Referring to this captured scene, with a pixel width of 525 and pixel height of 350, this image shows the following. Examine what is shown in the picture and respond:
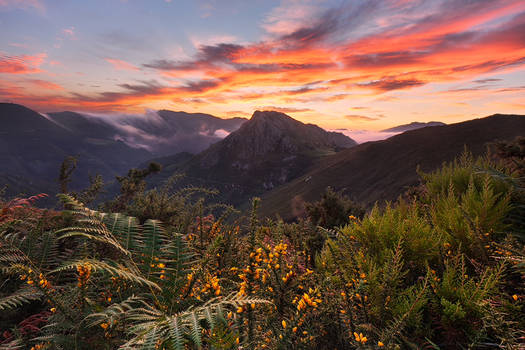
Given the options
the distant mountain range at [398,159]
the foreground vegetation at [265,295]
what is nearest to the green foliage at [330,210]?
the foreground vegetation at [265,295]

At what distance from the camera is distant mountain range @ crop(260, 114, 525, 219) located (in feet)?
245

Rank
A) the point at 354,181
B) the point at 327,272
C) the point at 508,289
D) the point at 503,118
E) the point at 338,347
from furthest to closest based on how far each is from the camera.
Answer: the point at 354,181
the point at 503,118
the point at 327,272
the point at 508,289
the point at 338,347

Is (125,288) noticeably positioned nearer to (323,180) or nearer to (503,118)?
(323,180)

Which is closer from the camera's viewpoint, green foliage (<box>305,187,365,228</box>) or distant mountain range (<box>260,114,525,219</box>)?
green foliage (<box>305,187,365,228</box>)

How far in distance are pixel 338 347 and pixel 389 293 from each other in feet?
1.79

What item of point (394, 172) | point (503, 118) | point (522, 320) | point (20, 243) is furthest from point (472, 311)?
point (503, 118)

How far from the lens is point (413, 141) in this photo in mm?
97562

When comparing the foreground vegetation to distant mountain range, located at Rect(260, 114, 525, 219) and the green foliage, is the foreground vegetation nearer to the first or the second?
the green foliage

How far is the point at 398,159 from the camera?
92.4 meters

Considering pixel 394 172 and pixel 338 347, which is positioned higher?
pixel 338 347

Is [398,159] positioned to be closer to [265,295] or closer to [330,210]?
[330,210]

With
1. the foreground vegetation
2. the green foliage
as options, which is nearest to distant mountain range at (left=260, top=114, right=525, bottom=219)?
the green foliage

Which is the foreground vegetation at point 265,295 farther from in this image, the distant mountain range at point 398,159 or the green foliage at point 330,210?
the distant mountain range at point 398,159

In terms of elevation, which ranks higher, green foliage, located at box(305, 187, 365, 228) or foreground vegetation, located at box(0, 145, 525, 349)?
foreground vegetation, located at box(0, 145, 525, 349)
